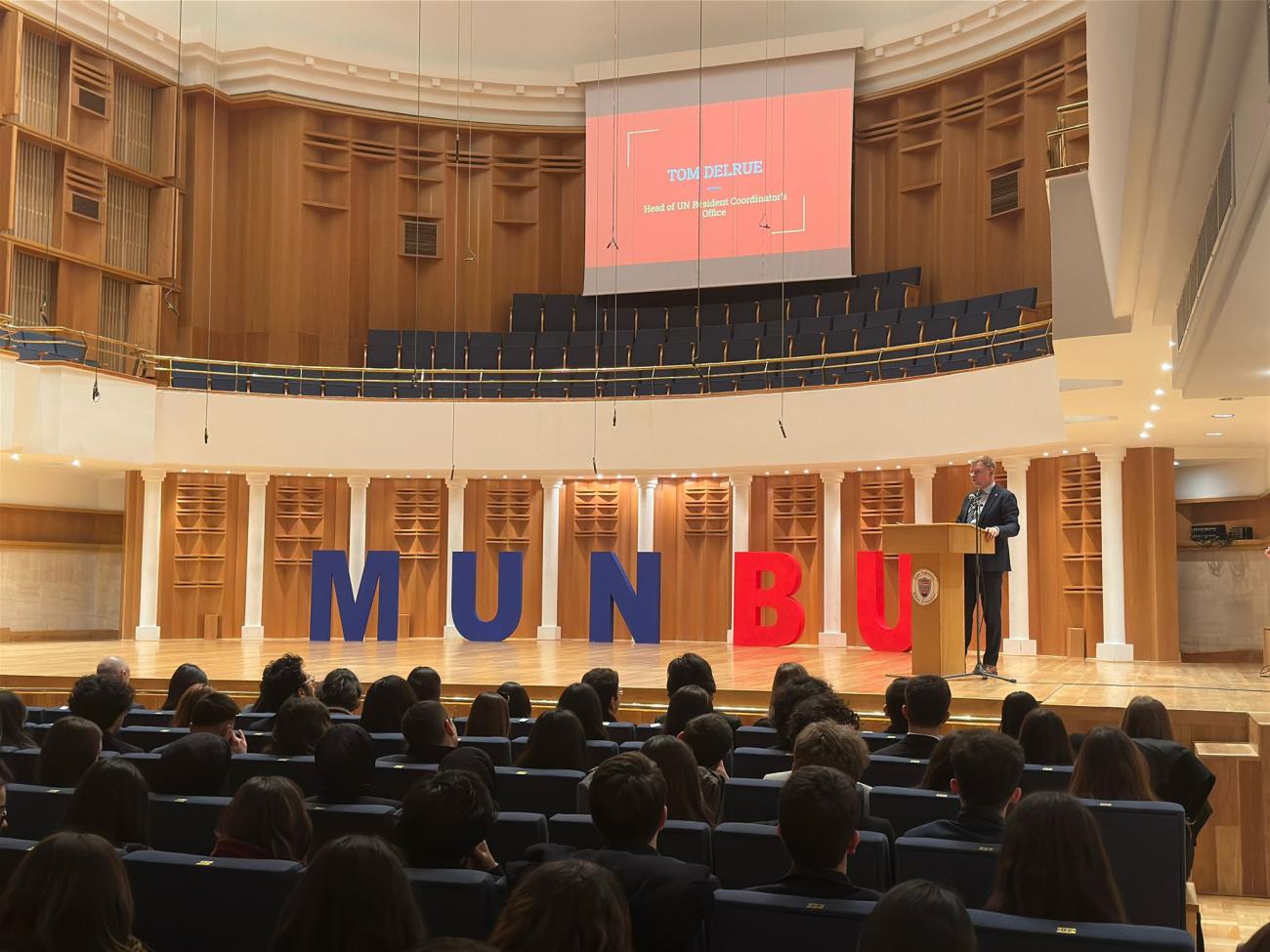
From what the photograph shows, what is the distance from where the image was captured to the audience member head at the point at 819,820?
2371mm

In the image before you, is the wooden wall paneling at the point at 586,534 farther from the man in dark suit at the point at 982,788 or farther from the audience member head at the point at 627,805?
the audience member head at the point at 627,805

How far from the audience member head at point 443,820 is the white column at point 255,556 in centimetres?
1313

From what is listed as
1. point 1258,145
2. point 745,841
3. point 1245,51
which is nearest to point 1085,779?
point 745,841

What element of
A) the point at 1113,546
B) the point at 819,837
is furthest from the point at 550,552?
the point at 819,837

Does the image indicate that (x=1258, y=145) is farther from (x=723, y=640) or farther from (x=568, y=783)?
(x=723, y=640)

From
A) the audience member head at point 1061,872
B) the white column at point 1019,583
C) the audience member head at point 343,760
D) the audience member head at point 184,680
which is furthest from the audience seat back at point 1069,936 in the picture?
the white column at point 1019,583

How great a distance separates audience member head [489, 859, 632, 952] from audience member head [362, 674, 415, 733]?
3173mm

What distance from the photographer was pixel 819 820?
7.76 feet

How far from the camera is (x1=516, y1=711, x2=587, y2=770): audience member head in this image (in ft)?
13.1

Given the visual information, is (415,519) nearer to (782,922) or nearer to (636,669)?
(636,669)

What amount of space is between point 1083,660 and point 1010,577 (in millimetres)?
1509

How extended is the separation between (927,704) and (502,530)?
38.7ft

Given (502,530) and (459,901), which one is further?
(502,530)

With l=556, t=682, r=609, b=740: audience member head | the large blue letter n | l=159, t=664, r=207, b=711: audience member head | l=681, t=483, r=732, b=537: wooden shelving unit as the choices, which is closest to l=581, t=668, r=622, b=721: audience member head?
l=556, t=682, r=609, b=740: audience member head
